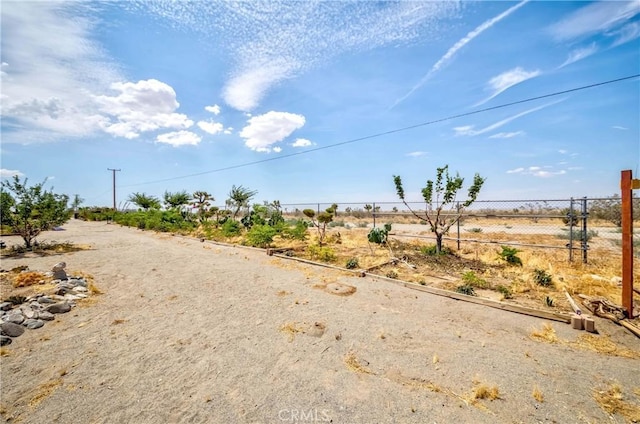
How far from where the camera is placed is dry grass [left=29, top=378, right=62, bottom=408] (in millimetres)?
2877

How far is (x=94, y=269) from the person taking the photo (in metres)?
8.73

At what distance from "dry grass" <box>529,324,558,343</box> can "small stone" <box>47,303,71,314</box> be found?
8.24 m

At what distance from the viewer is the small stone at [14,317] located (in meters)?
4.56

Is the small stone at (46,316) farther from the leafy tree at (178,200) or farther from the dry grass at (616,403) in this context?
the leafy tree at (178,200)

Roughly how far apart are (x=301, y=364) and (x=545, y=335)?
3710 millimetres

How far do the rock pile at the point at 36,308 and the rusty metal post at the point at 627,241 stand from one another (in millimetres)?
9897

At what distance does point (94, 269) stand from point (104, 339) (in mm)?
5989

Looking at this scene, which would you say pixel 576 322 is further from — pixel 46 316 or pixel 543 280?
pixel 46 316

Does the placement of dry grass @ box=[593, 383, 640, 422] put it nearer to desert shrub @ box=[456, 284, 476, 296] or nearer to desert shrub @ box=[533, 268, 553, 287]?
desert shrub @ box=[456, 284, 476, 296]

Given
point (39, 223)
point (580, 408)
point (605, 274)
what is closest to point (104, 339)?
point (580, 408)

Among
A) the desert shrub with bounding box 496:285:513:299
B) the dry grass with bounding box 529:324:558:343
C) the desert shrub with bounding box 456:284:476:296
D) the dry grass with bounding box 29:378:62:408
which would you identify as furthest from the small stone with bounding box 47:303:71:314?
the desert shrub with bounding box 496:285:513:299

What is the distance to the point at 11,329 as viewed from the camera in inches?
169

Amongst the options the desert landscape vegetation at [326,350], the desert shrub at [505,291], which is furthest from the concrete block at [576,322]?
the desert shrub at [505,291]

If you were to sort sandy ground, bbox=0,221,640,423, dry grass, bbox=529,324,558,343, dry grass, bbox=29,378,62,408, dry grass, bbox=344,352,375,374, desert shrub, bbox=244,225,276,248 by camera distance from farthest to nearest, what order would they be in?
desert shrub, bbox=244,225,276,248 < dry grass, bbox=529,324,558,343 < dry grass, bbox=344,352,375,374 < dry grass, bbox=29,378,62,408 < sandy ground, bbox=0,221,640,423
